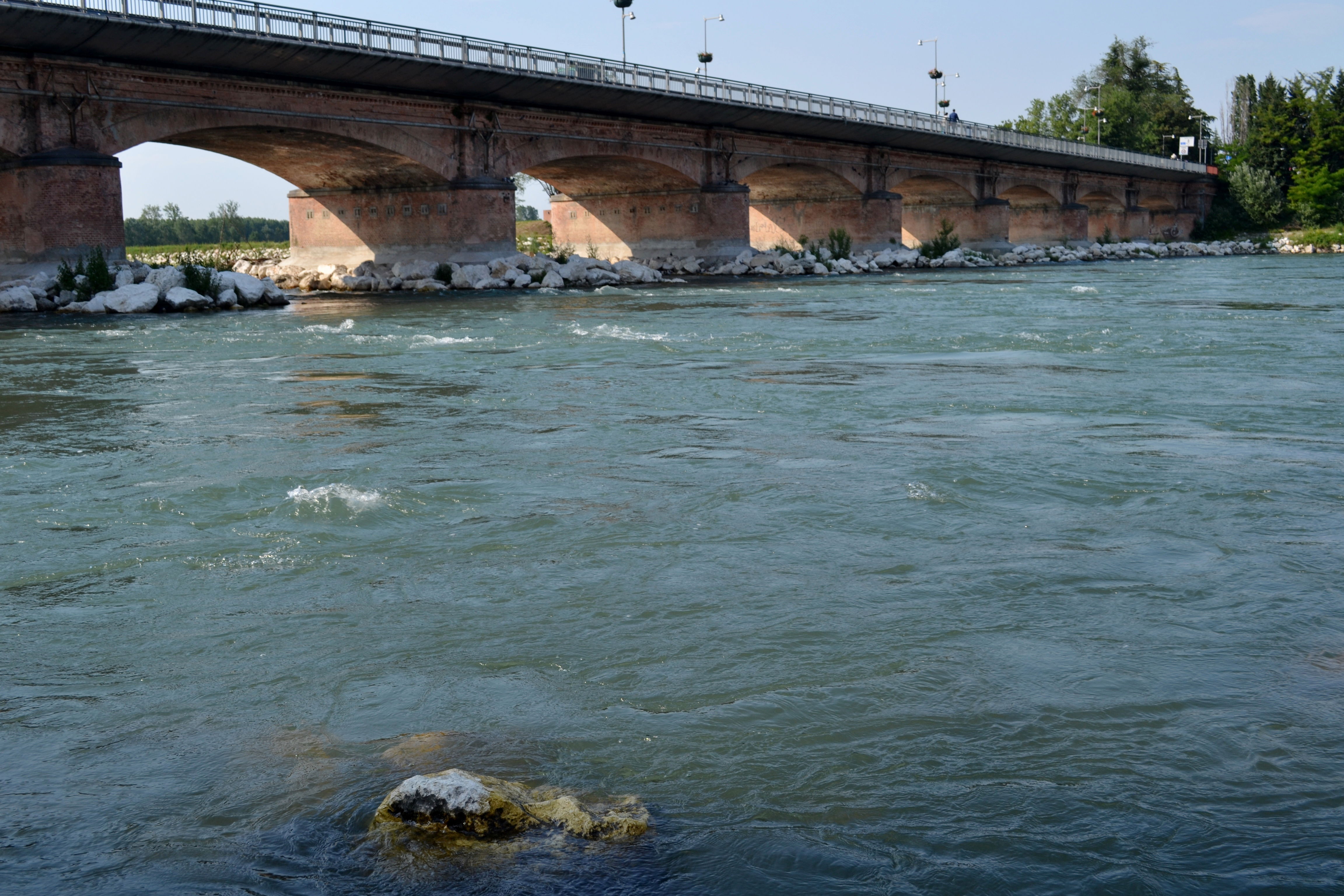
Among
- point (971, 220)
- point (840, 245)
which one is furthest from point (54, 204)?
point (971, 220)

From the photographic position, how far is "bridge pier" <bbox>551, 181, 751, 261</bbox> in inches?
1813

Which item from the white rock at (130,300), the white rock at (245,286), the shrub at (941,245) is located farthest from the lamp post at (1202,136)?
the white rock at (130,300)

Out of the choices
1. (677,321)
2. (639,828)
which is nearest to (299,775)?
(639,828)

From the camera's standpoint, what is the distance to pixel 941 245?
5522 cm

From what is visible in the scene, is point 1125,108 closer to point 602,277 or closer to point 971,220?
point 971,220

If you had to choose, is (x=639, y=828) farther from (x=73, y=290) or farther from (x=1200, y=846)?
(x=73, y=290)

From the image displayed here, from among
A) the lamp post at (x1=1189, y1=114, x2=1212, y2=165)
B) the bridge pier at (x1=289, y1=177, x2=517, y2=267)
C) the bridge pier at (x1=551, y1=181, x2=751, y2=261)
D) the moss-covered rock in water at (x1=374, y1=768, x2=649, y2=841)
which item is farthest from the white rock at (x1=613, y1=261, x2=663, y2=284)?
the lamp post at (x1=1189, y1=114, x2=1212, y2=165)

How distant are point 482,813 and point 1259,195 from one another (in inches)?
3613

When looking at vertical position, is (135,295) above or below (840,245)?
below

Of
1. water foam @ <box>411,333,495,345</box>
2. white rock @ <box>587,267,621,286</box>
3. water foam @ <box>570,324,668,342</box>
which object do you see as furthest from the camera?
white rock @ <box>587,267,621,286</box>

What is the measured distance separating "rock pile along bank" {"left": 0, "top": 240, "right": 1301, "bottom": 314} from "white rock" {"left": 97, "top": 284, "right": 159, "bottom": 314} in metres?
0.02

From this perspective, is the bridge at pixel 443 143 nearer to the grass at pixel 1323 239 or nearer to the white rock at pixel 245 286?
the white rock at pixel 245 286

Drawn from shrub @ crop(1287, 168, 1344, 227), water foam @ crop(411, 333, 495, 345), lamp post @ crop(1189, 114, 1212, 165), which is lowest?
water foam @ crop(411, 333, 495, 345)

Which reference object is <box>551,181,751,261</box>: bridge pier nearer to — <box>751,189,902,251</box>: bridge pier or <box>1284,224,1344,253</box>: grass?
<box>751,189,902,251</box>: bridge pier
